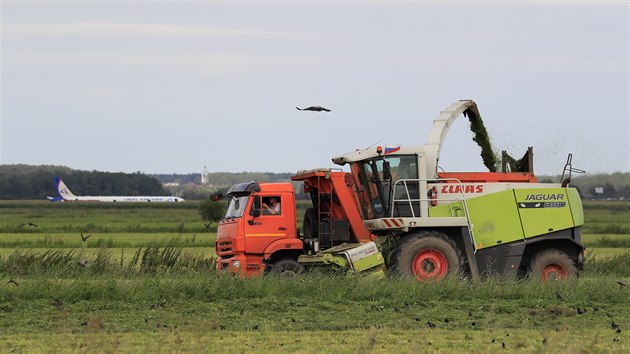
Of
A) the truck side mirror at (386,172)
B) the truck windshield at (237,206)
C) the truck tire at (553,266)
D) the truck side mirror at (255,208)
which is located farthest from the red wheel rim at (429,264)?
the truck windshield at (237,206)

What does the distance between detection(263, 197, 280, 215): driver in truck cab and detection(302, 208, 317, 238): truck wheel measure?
1.07 meters

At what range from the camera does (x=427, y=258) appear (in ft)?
72.9

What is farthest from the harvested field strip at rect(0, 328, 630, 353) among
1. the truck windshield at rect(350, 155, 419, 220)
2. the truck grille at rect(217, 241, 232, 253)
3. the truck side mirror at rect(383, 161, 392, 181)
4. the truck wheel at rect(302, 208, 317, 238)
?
the truck wheel at rect(302, 208, 317, 238)

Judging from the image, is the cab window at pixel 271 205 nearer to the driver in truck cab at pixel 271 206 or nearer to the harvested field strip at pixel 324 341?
the driver in truck cab at pixel 271 206

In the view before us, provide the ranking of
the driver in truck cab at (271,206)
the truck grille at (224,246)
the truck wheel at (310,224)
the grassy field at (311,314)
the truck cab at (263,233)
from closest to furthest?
the grassy field at (311,314) < the truck cab at (263,233) < the driver in truck cab at (271,206) < the truck grille at (224,246) < the truck wheel at (310,224)

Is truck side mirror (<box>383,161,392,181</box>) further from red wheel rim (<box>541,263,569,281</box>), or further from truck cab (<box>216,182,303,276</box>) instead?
red wheel rim (<box>541,263,569,281</box>)

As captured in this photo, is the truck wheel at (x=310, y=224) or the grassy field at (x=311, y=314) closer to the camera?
the grassy field at (x=311, y=314)

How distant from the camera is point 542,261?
22.9 m

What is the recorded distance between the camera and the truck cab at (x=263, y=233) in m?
23.4

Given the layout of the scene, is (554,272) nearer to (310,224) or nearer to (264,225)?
(310,224)

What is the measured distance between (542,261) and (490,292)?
413 centimetres

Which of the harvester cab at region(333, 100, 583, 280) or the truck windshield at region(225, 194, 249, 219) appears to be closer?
the harvester cab at region(333, 100, 583, 280)

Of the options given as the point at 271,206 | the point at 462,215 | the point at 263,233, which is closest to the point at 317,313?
the point at 263,233

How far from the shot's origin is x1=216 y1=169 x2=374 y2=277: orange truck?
922 inches
